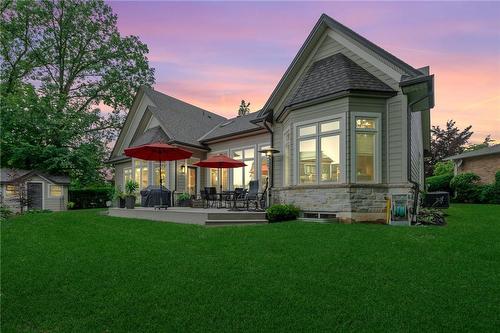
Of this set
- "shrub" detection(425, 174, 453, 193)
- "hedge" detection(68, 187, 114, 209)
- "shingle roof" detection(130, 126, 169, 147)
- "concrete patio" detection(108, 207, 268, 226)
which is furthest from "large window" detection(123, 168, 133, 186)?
"shrub" detection(425, 174, 453, 193)

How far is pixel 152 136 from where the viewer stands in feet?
56.5

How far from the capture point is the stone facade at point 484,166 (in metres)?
21.0

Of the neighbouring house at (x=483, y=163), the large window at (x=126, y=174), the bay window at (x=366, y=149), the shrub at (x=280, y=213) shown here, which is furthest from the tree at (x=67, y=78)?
the neighbouring house at (x=483, y=163)

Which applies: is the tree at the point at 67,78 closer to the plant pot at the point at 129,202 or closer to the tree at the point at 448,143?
the plant pot at the point at 129,202

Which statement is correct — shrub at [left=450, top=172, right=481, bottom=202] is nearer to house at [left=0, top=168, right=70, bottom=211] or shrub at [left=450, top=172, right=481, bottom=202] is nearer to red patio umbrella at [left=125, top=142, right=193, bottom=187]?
red patio umbrella at [left=125, top=142, right=193, bottom=187]

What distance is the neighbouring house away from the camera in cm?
2102

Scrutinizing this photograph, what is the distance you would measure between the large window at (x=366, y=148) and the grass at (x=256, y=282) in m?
2.36

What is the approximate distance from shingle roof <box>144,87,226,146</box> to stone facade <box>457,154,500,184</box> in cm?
1921

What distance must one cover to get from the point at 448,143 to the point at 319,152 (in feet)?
113

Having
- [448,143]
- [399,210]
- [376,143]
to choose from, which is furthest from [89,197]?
[448,143]

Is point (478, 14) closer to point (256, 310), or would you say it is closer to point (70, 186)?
point (256, 310)

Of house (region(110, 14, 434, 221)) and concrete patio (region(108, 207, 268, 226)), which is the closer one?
house (region(110, 14, 434, 221))

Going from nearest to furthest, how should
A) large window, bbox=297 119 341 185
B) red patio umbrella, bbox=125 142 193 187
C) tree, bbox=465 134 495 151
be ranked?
large window, bbox=297 119 341 185
red patio umbrella, bbox=125 142 193 187
tree, bbox=465 134 495 151

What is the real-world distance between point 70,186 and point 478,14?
91.5 feet
